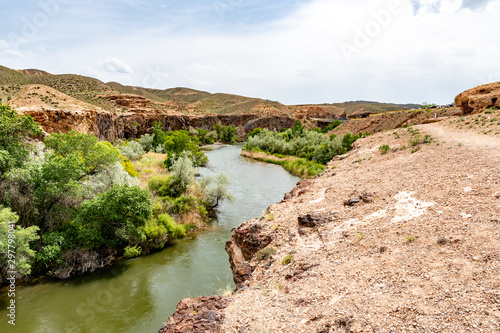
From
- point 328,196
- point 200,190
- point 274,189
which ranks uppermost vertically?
point 328,196

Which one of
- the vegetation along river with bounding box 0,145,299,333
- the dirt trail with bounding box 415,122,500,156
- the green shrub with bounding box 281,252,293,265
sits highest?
the dirt trail with bounding box 415,122,500,156

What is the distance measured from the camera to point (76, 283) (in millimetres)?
14047

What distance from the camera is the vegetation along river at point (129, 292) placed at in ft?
37.4

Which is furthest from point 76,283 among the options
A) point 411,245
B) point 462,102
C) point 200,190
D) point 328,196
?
→ point 462,102

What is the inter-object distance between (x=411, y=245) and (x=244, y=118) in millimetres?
98515

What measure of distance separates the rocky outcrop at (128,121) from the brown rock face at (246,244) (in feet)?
75.0

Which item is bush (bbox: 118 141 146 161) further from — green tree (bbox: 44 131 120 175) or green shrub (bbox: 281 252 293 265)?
green shrub (bbox: 281 252 293 265)

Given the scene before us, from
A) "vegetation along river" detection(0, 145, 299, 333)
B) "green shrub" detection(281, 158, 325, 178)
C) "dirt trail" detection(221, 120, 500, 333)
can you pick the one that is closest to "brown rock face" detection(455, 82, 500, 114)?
"green shrub" detection(281, 158, 325, 178)

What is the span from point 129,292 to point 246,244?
670 cm

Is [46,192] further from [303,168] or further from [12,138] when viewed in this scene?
[303,168]

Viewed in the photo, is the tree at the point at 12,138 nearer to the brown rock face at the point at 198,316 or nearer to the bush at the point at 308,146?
the brown rock face at the point at 198,316

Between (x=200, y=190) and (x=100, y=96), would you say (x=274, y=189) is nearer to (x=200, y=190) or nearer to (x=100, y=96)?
(x=200, y=190)

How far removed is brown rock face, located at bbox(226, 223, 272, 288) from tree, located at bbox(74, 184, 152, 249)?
6.22 metres

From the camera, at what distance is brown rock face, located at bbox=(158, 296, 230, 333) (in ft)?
20.9
